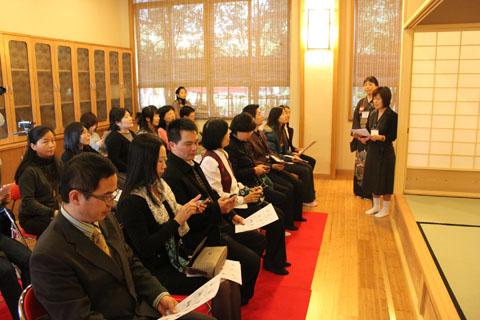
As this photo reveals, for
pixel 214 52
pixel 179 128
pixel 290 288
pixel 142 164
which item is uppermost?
pixel 214 52

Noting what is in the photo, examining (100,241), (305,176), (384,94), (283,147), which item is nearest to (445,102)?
(384,94)

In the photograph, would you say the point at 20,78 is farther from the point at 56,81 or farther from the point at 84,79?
the point at 84,79

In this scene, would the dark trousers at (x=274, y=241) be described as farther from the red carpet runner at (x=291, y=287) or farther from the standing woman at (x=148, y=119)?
the standing woman at (x=148, y=119)

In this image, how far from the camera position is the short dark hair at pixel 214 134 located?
286cm

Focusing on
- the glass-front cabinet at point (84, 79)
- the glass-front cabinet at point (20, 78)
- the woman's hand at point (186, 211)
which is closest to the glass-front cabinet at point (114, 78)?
the glass-front cabinet at point (84, 79)

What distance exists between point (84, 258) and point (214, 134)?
156 cm

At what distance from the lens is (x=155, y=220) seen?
1.97 metres

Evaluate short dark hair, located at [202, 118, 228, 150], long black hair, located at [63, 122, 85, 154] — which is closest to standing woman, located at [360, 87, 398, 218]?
short dark hair, located at [202, 118, 228, 150]

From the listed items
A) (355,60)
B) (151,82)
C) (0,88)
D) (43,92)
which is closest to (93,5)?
(151,82)

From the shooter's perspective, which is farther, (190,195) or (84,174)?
(190,195)

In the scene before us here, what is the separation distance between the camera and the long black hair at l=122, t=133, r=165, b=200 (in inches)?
75.8

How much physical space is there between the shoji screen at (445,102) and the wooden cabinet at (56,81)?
4.14 m

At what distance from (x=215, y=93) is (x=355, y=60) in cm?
219

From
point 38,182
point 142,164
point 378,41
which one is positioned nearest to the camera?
point 142,164
